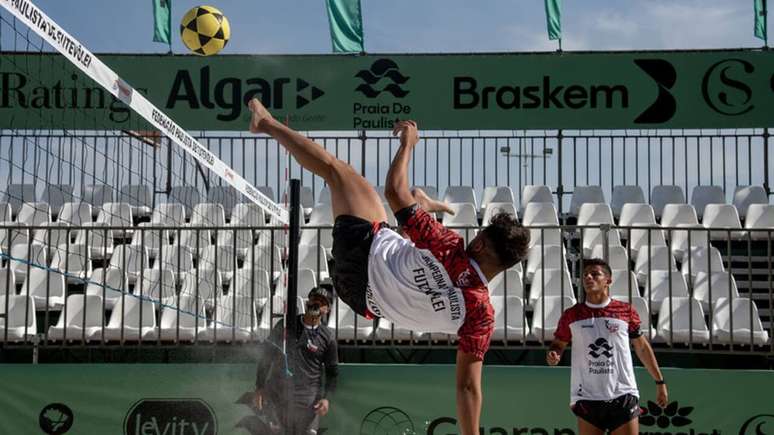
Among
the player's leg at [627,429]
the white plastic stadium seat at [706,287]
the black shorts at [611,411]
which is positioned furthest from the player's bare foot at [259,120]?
the white plastic stadium seat at [706,287]

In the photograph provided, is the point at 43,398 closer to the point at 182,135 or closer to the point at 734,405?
the point at 182,135

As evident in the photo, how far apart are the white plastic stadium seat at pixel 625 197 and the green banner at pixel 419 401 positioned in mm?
4830

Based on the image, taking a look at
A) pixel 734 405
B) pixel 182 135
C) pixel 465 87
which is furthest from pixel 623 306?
pixel 465 87

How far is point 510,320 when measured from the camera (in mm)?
9812

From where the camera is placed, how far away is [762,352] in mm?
9180

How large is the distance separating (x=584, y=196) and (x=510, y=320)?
3.96 meters

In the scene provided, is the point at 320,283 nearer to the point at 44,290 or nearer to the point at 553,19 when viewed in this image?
the point at 44,290

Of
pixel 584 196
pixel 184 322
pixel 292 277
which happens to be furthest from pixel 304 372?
pixel 584 196

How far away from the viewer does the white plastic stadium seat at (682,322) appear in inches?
371

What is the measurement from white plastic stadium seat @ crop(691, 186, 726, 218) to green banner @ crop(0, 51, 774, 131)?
1050 millimetres

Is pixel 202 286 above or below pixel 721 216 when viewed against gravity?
below

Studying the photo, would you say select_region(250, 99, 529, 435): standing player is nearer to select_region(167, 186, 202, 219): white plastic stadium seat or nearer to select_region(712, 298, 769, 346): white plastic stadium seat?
select_region(712, 298, 769, 346): white plastic stadium seat

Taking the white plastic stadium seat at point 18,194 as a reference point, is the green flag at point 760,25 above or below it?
above

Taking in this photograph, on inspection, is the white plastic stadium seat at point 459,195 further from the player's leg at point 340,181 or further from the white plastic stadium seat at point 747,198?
the player's leg at point 340,181
